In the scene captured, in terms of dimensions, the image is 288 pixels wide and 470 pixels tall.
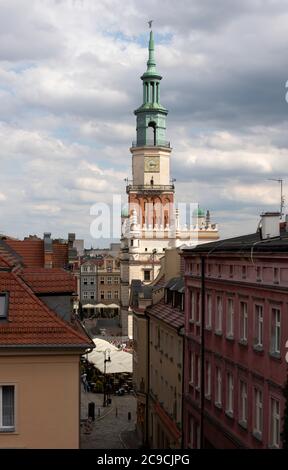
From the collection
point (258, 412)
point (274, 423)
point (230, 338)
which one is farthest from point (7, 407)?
point (230, 338)

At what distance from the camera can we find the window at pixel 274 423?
19.1m

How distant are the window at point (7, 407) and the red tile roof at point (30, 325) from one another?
1029 mm

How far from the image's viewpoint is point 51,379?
1689 centimetres

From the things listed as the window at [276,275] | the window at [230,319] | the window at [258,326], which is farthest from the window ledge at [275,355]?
the window at [230,319]

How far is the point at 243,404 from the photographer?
22359 millimetres

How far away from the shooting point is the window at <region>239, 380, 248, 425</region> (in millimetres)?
21969

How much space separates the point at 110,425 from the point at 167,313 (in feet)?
47.7

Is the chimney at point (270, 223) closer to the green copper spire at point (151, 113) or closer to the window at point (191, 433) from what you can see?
the window at point (191, 433)

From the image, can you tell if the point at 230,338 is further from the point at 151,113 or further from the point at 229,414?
the point at 151,113

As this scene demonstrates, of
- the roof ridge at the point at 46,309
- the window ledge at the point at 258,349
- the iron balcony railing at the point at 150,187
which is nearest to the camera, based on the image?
the roof ridge at the point at 46,309

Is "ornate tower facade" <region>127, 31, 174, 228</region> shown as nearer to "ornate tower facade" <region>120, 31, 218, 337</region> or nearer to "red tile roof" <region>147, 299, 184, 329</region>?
"ornate tower facade" <region>120, 31, 218, 337</region>

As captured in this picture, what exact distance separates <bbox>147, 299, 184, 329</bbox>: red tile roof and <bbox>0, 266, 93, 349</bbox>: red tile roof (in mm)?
14352

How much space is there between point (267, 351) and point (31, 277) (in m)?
6.16

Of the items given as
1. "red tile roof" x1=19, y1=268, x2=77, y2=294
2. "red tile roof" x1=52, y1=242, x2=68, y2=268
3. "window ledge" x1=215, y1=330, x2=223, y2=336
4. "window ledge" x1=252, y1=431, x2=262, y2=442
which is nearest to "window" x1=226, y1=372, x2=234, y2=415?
"window ledge" x1=215, y1=330, x2=223, y2=336
